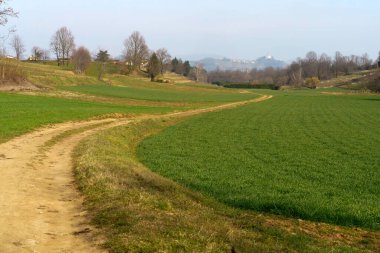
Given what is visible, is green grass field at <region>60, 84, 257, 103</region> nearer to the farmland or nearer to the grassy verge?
the farmland

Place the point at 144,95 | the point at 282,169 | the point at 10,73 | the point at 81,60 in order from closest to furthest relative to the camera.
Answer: the point at 282,169 < the point at 10,73 < the point at 144,95 < the point at 81,60

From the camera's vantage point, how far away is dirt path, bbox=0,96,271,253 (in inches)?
307

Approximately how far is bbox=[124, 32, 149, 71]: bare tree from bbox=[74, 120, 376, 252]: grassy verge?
148428 millimetres

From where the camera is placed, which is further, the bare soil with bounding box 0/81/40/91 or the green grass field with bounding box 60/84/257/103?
the green grass field with bounding box 60/84/257/103

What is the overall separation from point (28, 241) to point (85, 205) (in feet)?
8.99

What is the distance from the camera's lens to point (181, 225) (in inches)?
333

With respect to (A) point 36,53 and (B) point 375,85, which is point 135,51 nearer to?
(A) point 36,53

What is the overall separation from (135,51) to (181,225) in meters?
→ 161

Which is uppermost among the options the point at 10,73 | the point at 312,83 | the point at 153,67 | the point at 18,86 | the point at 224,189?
the point at 153,67

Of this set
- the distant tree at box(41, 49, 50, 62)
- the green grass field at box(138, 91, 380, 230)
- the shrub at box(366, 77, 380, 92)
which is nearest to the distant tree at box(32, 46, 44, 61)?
the distant tree at box(41, 49, 50, 62)

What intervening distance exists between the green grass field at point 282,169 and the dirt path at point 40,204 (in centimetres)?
396

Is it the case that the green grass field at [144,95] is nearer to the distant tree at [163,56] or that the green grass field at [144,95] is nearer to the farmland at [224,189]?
the farmland at [224,189]

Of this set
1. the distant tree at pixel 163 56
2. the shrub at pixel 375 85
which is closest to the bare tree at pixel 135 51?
the distant tree at pixel 163 56

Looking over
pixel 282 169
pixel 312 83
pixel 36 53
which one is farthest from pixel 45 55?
pixel 282 169
